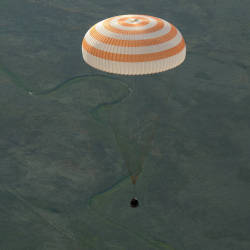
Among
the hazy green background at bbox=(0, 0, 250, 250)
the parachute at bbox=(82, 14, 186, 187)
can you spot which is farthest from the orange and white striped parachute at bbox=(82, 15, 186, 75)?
the hazy green background at bbox=(0, 0, 250, 250)

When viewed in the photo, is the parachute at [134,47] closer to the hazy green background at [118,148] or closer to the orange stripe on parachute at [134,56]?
the orange stripe on parachute at [134,56]

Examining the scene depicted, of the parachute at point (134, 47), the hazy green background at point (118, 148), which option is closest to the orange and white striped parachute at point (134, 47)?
the parachute at point (134, 47)

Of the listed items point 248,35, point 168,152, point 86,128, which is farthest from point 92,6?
point 168,152

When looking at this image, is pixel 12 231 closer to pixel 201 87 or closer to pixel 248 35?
pixel 201 87

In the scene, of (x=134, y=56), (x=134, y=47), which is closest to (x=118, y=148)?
(x=134, y=56)

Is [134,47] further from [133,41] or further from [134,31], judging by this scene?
[134,31]

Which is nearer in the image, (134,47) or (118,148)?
(134,47)

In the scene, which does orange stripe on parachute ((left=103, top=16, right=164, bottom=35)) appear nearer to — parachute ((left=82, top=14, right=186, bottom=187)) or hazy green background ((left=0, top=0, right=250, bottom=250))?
parachute ((left=82, top=14, right=186, bottom=187))
